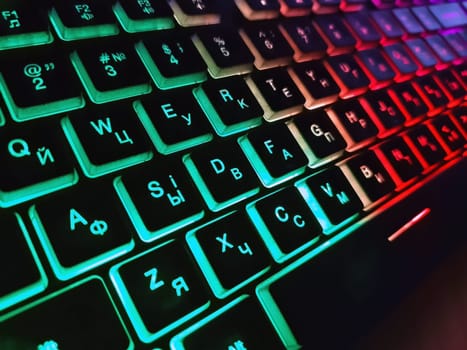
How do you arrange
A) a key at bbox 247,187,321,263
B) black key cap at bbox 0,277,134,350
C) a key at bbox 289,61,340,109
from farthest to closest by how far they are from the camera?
a key at bbox 289,61,340,109
a key at bbox 247,187,321,263
black key cap at bbox 0,277,134,350

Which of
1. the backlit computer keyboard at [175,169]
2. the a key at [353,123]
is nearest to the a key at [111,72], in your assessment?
the backlit computer keyboard at [175,169]

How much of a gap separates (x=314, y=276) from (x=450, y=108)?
0.41 meters

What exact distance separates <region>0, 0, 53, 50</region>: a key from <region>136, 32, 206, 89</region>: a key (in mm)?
81

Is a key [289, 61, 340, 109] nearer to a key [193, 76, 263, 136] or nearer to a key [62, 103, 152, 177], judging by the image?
a key [193, 76, 263, 136]

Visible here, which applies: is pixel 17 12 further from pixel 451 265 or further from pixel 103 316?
pixel 451 265

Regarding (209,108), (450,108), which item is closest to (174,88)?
(209,108)

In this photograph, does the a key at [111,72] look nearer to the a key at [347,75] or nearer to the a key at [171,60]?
the a key at [171,60]

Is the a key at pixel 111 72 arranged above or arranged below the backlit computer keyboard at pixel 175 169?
above

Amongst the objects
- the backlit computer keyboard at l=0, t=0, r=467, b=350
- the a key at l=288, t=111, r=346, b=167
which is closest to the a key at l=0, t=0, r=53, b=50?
the backlit computer keyboard at l=0, t=0, r=467, b=350

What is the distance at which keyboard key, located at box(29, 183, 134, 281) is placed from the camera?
286 millimetres

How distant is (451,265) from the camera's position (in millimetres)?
467

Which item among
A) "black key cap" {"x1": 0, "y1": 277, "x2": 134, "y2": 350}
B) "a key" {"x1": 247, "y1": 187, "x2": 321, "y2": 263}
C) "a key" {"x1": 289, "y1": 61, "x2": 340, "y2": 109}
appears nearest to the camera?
"black key cap" {"x1": 0, "y1": 277, "x2": 134, "y2": 350}

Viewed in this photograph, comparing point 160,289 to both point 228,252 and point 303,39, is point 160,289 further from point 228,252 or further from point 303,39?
point 303,39

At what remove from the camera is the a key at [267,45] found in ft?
1.52
